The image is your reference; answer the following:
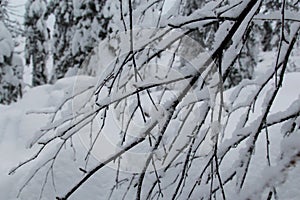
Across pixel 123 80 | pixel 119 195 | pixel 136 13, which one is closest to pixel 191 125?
pixel 123 80

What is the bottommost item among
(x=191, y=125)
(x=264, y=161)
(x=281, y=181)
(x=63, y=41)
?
(x=281, y=181)

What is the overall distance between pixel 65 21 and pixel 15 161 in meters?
8.47

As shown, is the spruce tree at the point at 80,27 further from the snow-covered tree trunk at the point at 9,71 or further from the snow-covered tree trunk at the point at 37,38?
the snow-covered tree trunk at the point at 37,38

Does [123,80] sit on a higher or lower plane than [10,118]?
higher

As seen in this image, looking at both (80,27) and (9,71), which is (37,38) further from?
(80,27)

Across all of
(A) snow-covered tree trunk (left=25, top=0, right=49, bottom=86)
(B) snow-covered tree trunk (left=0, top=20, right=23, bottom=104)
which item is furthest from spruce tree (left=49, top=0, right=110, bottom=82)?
(A) snow-covered tree trunk (left=25, top=0, right=49, bottom=86)

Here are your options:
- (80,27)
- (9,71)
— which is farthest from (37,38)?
(80,27)

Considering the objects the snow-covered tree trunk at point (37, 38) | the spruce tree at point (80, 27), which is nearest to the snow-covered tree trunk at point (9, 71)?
the spruce tree at point (80, 27)

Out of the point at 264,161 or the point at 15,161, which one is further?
the point at 15,161

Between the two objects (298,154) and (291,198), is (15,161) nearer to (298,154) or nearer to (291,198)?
(291,198)

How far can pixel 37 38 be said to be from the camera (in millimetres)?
14406

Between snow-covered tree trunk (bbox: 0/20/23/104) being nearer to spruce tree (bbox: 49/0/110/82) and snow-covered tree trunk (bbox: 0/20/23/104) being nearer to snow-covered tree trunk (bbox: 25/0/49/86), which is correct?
spruce tree (bbox: 49/0/110/82)

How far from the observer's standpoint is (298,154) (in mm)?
891

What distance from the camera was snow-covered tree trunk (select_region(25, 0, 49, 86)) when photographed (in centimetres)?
1355
